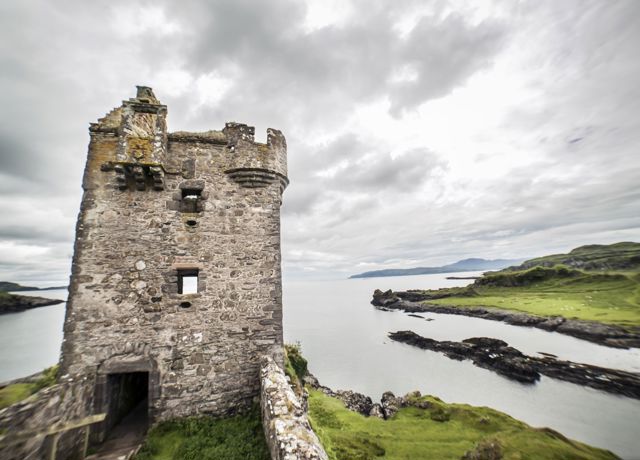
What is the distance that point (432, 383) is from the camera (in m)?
25.2

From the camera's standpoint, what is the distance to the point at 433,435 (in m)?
11.7

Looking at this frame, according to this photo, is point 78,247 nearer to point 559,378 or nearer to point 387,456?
point 387,456

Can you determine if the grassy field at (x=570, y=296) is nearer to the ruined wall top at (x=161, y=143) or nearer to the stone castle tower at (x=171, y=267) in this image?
the stone castle tower at (x=171, y=267)

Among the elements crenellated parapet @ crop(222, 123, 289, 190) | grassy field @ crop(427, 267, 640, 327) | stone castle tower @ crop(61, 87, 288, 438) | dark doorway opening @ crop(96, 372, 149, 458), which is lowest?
grassy field @ crop(427, 267, 640, 327)

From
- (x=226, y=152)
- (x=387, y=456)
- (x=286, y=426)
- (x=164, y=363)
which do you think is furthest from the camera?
(x=387, y=456)

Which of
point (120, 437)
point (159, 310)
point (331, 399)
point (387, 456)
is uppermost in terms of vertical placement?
point (159, 310)

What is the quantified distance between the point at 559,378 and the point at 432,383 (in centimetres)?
1282

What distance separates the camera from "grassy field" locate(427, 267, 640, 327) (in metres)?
39.0

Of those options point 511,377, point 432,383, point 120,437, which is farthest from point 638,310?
point 120,437

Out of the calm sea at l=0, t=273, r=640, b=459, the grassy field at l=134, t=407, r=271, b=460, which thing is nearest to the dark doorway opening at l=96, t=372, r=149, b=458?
the grassy field at l=134, t=407, r=271, b=460

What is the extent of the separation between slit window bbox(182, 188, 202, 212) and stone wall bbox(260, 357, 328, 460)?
5092 mm

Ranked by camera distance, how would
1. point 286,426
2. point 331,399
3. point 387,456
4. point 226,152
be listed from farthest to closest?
point 331,399
point 387,456
point 226,152
point 286,426

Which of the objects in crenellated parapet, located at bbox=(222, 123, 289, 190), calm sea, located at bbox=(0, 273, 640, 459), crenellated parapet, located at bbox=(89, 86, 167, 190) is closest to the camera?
crenellated parapet, located at bbox=(89, 86, 167, 190)

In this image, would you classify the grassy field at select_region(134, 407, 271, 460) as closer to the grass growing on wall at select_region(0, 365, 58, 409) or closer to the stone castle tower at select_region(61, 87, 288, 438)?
the stone castle tower at select_region(61, 87, 288, 438)
